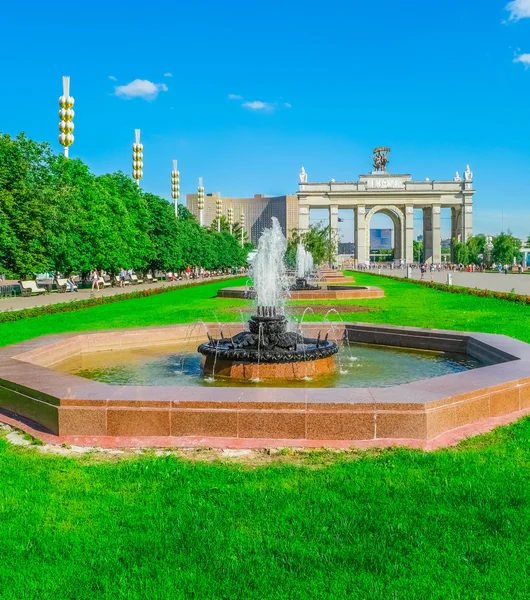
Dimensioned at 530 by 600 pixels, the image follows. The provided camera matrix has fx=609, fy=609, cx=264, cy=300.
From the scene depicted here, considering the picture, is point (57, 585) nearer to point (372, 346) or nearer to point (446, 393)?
point (446, 393)

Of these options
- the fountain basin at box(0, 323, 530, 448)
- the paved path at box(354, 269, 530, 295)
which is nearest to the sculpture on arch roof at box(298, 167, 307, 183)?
the paved path at box(354, 269, 530, 295)

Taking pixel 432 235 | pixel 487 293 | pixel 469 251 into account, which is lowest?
pixel 487 293

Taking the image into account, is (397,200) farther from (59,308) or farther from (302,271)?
(59,308)

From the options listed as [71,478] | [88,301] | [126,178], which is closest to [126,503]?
[71,478]

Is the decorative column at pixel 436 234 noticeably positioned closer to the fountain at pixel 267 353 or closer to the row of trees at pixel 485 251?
the row of trees at pixel 485 251

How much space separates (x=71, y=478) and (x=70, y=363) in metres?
5.65

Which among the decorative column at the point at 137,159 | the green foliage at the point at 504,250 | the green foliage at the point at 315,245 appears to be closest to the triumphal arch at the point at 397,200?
the green foliage at the point at 504,250

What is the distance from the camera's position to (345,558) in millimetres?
3236

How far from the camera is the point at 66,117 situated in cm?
3088

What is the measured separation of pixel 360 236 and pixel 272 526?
8597 cm

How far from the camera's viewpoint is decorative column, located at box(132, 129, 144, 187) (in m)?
42.4

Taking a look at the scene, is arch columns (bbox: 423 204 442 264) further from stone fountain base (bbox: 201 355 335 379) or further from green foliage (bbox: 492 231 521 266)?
stone fountain base (bbox: 201 355 335 379)

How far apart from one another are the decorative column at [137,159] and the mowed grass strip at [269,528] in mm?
40189

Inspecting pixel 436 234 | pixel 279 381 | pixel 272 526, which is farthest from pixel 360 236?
pixel 272 526
